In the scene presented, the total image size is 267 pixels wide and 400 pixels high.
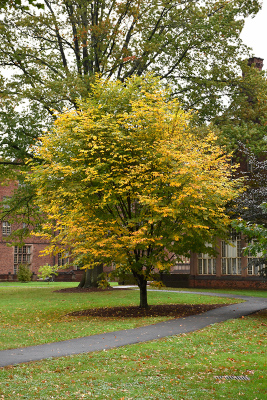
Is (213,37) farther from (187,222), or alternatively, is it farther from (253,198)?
(187,222)

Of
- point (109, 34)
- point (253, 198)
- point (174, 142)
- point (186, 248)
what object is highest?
point (109, 34)

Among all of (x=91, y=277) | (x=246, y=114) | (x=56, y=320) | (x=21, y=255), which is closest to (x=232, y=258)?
(x=91, y=277)

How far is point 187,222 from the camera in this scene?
1481 centimetres

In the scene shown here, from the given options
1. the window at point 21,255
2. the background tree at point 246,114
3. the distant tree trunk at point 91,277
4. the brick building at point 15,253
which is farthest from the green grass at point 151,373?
the window at point 21,255

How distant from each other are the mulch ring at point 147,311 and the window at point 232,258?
12.2 metres

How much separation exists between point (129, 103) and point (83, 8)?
33.0ft

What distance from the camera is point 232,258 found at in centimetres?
3083

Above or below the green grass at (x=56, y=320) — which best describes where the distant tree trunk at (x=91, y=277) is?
above

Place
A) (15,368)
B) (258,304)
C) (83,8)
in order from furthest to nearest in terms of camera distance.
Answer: (83,8) < (258,304) < (15,368)

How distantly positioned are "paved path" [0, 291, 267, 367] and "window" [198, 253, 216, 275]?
49.2ft

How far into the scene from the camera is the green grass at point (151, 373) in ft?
22.5

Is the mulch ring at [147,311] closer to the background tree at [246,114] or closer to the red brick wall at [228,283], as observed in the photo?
the background tree at [246,114]

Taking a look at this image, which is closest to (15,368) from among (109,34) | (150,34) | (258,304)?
(258,304)

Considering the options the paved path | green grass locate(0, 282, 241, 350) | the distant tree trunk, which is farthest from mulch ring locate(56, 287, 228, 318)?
the distant tree trunk
